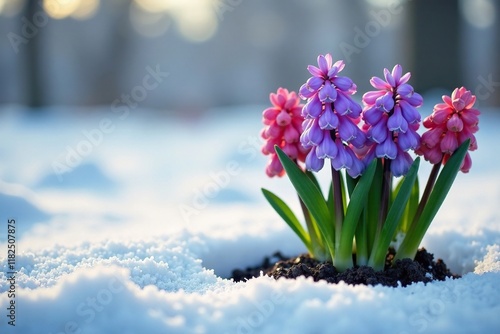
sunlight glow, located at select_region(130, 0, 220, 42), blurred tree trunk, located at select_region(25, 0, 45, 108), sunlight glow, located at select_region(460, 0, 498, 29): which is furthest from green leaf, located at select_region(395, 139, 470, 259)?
sunlight glow, located at select_region(130, 0, 220, 42)

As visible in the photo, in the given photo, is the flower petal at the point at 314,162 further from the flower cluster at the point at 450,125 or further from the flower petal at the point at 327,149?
the flower cluster at the point at 450,125

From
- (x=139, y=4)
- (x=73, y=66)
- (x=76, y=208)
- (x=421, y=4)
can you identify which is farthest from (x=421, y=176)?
(x=139, y=4)

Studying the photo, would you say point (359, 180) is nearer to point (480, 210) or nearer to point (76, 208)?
point (480, 210)

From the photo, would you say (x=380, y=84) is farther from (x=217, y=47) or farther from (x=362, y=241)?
(x=217, y=47)

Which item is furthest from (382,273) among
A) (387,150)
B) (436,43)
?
(436,43)

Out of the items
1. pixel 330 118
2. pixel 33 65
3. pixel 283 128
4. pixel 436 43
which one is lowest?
pixel 330 118

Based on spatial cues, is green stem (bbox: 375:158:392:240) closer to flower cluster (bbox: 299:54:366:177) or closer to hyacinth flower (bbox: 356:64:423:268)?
hyacinth flower (bbox: 356:64:423:268)

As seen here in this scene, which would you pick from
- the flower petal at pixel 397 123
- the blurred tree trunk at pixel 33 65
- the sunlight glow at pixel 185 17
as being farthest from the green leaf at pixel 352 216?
the sunlight glow at pixel 185 17
